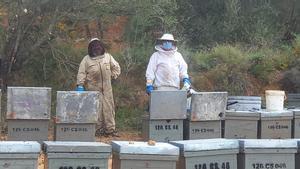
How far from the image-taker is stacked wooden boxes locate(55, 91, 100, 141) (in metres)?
7.78

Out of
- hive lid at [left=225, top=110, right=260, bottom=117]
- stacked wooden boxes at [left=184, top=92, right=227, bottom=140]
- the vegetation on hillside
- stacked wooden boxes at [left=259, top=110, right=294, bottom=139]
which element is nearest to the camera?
stacked wooden boxes at [left=184, top=92, right=227, bottom=140]

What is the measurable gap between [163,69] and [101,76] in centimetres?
129

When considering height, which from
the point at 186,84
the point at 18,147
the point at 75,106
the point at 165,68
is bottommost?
the point at 18,147

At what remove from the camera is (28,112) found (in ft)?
25.0

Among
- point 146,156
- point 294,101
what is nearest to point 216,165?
point 146,156

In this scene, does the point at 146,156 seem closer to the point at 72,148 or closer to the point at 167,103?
the point at 72,148

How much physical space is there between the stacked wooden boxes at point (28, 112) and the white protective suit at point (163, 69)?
1.80 m

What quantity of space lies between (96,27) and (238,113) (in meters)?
5.44

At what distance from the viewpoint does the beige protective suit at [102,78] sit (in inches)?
382

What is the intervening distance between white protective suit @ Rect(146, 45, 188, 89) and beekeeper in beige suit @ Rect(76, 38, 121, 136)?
1.08m

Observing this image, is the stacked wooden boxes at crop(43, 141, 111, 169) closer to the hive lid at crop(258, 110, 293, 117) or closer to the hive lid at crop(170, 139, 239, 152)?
the hive lid at crop(170, 139, 239, 152)

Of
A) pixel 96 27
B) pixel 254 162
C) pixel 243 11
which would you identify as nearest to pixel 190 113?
pixel 254 162

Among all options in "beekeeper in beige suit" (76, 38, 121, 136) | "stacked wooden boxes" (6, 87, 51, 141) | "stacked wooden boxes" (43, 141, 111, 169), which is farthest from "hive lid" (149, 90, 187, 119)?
"stacked wooden boxes" (43, 141, 111, 169)

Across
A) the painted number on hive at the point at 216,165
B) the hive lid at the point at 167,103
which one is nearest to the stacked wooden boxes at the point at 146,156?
the painted number on hive at the point at 216,165
